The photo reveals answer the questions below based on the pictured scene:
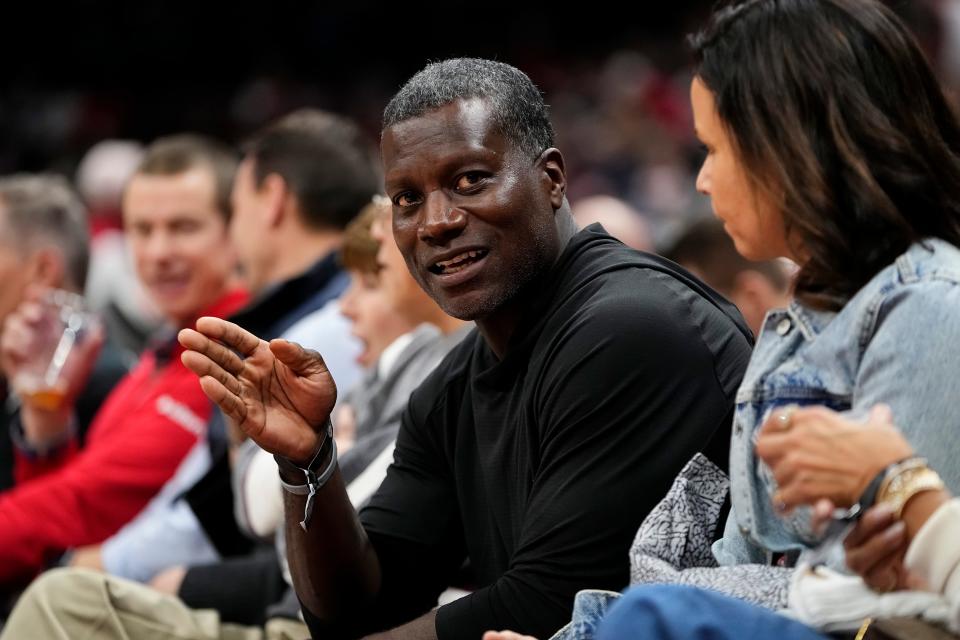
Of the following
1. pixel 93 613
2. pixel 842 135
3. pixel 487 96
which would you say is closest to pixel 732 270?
pixel 487 96

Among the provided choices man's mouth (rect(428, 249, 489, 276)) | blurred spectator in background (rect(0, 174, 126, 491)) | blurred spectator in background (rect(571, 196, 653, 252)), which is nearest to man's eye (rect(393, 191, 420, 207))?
man's mouth (rect(428, 249, 489, 276))

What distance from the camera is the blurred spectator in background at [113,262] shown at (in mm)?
6820

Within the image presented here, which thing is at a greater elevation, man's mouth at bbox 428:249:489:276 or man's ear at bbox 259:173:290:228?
man's ear at bbox 259:173:290:228

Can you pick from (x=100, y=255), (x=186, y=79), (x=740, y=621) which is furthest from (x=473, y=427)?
(x=186, y=79)

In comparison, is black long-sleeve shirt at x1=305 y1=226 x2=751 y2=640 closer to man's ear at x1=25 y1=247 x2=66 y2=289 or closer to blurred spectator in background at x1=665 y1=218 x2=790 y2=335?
blurred spectator in background at x1=665 y1=218 x2=790 y2=335

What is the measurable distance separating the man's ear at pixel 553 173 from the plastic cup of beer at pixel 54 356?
2309 millimetres

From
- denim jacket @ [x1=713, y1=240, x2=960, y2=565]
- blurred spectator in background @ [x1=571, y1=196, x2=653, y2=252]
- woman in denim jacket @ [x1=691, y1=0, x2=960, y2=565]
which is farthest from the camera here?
blurred spectator in background @ [x1=571, y1=196, x2=653, y2=252]

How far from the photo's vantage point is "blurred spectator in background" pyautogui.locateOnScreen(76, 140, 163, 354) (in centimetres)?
682

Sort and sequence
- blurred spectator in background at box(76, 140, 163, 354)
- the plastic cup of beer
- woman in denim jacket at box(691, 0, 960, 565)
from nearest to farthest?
woman in denim jacket at box(691, 0, 960, 565), the plastic cup of beer, blurred spectator in background at box(76, 140, 163, 354)

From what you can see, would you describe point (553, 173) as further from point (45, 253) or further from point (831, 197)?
point (45, 253)

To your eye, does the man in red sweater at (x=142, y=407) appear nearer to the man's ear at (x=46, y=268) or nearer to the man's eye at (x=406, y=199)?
the man's ear at (x=46, y=268)

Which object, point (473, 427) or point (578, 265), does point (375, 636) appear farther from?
point (578, 265)

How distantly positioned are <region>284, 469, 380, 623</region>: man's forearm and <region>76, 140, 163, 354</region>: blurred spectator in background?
3500 millimetres

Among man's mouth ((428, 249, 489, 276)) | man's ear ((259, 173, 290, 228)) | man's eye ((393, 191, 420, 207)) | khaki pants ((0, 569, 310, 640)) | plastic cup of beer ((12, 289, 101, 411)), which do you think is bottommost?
khaki pants ((0, 569, 310, 640))
